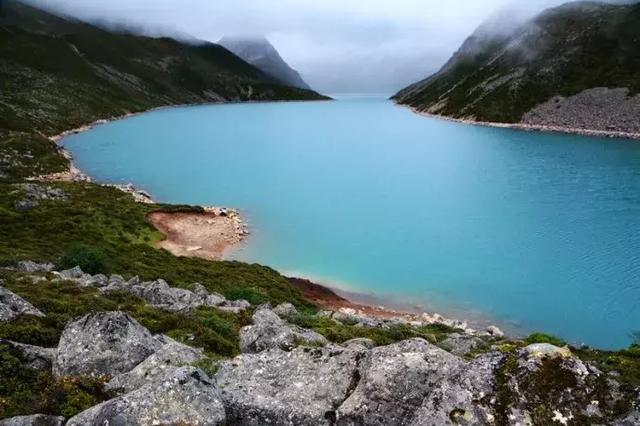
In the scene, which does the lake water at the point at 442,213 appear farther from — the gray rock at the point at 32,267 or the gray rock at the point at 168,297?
the gray rock at the point at 32,267

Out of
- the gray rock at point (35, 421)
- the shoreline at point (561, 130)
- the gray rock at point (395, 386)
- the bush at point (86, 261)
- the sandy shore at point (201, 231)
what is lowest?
the sandy shore at point (201, 231)

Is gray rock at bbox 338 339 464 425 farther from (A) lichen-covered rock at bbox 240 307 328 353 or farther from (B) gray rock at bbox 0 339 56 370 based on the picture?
(B) gray rock at bbox 0 339 56 370

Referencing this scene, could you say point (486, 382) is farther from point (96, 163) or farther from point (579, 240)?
point (96, 163)

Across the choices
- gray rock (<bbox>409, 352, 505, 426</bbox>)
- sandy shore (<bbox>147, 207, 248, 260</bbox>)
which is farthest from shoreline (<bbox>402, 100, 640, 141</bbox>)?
gray rock (<bbox>409, 352, 505, 426</bbox>)

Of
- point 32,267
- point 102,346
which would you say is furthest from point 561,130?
point 102,346

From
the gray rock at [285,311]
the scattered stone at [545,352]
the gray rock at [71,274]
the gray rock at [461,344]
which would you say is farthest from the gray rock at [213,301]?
the scattered stone at [545,352]

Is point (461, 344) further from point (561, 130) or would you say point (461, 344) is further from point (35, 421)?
point (561, 130)
